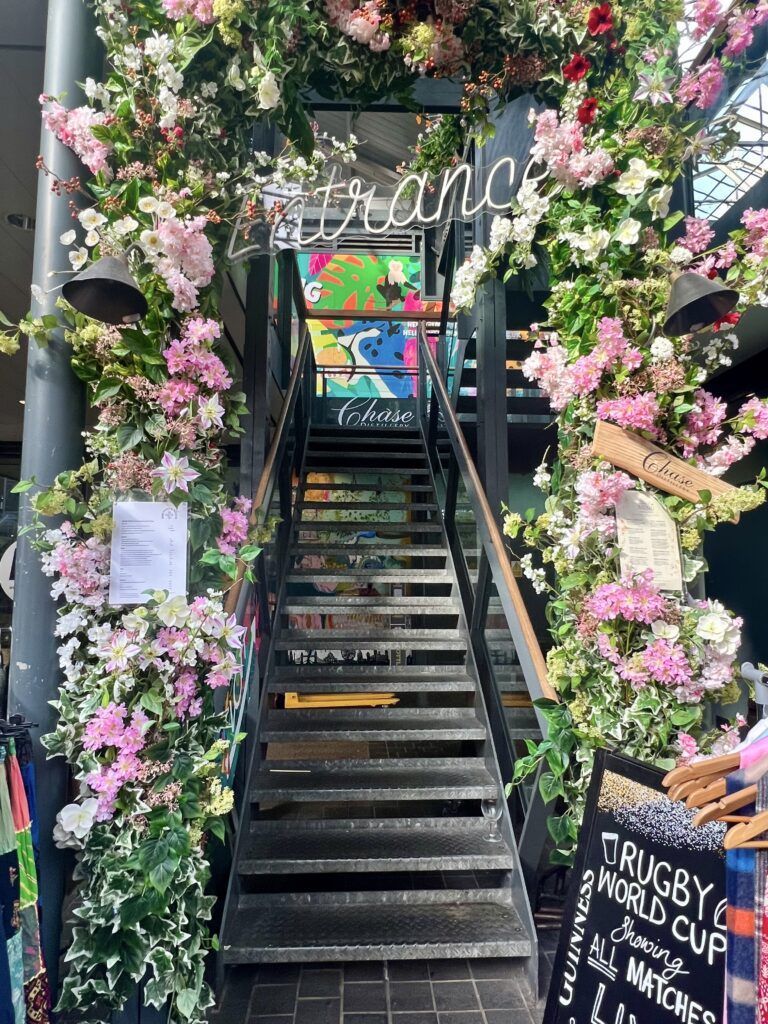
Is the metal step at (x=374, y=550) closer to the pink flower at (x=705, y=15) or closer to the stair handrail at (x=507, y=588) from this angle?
the stair handrail at (x=507, y=588)

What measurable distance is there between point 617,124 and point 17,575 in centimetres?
229

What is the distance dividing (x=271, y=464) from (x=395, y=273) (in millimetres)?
6771

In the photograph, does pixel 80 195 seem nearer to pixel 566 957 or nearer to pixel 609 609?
pixel 609 609

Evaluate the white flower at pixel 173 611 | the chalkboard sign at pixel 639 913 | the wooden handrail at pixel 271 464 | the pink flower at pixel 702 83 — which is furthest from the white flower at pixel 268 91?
the chalkboard sign at pixel 639 913

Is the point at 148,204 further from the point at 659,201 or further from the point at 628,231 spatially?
the point at 659,201

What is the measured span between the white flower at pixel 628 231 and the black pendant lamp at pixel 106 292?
4.75ft

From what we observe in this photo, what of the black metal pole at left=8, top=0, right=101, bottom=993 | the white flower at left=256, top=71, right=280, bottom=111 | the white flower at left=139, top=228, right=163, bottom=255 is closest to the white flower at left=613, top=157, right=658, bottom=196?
the white flower at left=256, top=71, right=280, bottom=111

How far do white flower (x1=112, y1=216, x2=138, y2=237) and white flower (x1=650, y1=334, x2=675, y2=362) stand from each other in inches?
60.9

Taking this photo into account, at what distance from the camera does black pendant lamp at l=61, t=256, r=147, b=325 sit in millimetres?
1589

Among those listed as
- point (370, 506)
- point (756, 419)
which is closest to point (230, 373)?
point (756, 419)

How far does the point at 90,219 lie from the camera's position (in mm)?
1672

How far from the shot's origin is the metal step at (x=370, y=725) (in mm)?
2883

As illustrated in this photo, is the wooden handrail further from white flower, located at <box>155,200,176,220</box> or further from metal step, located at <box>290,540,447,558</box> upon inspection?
white flower, located at <box>155,200,176,220</box>

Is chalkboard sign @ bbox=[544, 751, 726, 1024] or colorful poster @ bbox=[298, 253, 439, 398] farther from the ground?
colorful poster @ bbox=[298, 253, 439, 398]
